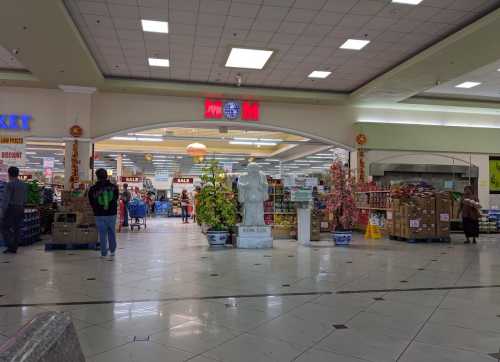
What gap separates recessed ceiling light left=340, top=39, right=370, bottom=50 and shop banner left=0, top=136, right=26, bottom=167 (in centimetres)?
836

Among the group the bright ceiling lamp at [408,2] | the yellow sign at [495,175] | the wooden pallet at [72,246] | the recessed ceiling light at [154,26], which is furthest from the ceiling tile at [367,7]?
the yellow sign at [495,175]

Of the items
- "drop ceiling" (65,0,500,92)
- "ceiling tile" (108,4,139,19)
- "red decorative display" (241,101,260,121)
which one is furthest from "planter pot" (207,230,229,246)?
"red decorative display" (241,101,260,121)

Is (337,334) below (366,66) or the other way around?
below

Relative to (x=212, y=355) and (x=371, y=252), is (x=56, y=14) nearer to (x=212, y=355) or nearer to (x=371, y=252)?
(x=212, y=355)

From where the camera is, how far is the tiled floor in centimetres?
285

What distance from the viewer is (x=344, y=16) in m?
7.48

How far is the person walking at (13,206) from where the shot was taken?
7547 millimetres

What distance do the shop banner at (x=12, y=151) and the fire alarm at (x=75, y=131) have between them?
123 centimetres

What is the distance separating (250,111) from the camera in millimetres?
12477

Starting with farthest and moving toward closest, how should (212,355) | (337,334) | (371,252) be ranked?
(371,252)
(337,334)
(212,355)

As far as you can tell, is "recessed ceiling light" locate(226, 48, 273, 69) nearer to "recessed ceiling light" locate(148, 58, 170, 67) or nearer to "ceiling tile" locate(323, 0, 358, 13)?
"recessed ceiling light" locate(148, 58, 170, 67)

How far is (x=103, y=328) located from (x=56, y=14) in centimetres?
560

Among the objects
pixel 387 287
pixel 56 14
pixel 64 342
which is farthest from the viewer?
pixel 56 14

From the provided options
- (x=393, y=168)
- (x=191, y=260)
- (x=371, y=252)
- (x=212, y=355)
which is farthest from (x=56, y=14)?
(x=393, y=168)
